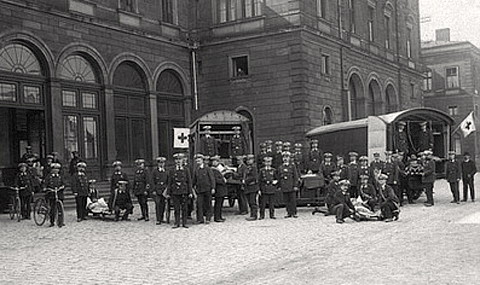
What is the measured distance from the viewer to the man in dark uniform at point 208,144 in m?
20.4

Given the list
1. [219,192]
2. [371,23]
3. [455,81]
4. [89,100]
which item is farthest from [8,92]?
[455,81]

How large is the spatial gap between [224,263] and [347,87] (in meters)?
25.8

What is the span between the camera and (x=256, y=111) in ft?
102

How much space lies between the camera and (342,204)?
51.4 ft

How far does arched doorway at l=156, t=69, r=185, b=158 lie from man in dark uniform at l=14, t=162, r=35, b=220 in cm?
1133

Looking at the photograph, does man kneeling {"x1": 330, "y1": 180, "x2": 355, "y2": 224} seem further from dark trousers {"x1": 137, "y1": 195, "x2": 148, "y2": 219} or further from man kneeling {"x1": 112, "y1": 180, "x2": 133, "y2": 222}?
man kneeling {"x1": 112, "y1": 180, "x2": 133, "y2": 222}

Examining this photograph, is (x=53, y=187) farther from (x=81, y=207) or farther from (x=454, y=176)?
(x=454, y=176)

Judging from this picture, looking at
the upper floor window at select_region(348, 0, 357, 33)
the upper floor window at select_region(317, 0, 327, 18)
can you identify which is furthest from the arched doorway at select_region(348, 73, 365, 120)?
the upper floor window at select_region(317, 0, 327, 18)

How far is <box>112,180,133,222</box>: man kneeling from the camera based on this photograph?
1762cm

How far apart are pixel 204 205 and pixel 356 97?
2299 centimetres

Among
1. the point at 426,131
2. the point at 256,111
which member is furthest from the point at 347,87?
the point at 426,131

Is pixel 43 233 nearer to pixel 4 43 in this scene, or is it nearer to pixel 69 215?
pixel 69 215

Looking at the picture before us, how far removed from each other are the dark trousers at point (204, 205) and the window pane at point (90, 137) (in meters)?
10.0

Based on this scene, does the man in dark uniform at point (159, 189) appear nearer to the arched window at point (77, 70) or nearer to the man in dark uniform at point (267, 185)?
the man in dark uniform at point (267, 185)
